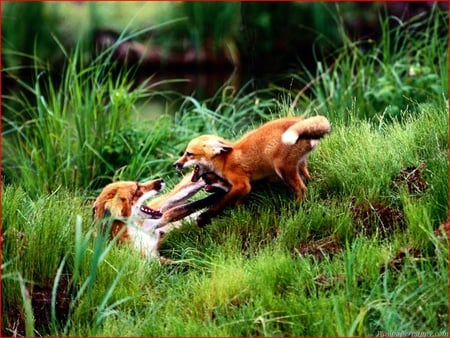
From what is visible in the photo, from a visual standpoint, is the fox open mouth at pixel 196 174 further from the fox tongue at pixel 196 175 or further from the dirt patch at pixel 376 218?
the dirt patch at pixel 376 218

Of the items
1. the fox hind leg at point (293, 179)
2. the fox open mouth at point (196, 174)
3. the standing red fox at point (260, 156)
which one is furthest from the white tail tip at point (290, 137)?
the fox open mouth at point (196, 174)

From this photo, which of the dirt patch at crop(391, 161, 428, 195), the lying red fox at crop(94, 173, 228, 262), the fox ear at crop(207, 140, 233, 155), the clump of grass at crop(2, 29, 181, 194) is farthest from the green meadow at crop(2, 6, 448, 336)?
the clump of grass at crop(2, 29, 181, 194)

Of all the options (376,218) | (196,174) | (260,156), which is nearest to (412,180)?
(376,218)

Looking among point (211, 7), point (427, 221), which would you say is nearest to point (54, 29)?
point (211, 7)

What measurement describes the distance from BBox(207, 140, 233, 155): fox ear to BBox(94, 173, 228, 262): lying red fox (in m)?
0.18

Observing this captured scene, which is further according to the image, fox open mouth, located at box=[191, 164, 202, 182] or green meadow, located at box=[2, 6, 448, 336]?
fox open mouth, located at box=[191, 164, 202, 182]

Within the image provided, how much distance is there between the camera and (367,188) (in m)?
5.09

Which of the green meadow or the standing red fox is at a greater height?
the standing red fox

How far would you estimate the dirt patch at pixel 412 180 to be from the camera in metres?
5.01

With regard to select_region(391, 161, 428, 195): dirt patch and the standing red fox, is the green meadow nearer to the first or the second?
→ select_region(391, 161, 428, 195): dirt patch

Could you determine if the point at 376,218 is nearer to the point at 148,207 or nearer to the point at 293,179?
the point at 293,179

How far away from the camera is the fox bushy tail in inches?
197

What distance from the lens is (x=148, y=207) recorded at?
554 centimetres

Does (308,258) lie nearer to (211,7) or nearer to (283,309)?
(283,309)
